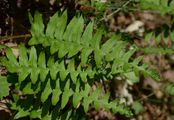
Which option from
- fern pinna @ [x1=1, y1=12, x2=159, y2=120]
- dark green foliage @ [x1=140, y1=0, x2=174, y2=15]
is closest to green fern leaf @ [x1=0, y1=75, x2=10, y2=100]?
fern pinna @ [x1=1, y1=12, x2=159, y2=120]

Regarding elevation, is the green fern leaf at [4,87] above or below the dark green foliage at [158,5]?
below

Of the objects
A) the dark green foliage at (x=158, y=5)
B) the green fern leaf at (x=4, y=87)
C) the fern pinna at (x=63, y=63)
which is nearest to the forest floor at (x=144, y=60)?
the green fern leaf at (x=4, y=87)

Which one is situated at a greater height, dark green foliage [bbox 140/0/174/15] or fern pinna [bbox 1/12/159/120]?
dark green foliage [bbox 140/0/174/15]

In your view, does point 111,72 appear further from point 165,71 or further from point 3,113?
point 165,71

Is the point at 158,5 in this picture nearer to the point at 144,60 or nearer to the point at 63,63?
the point at 63,63

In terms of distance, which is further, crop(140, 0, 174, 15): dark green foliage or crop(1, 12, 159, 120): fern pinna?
crop(140, 0, 174, 15): dark green foliage

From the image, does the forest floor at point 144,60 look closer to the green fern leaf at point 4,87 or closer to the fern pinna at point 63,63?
the green fern leaf at point 4,87

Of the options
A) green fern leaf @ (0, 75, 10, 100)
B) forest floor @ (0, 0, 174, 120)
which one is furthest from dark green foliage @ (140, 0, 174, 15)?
green fern leaf @ (0, 75, 10, 100)

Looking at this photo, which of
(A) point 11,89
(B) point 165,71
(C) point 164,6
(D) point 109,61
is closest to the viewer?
(D) point 109,61

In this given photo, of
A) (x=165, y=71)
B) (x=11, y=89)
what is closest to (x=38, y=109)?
(x=11, y=89)

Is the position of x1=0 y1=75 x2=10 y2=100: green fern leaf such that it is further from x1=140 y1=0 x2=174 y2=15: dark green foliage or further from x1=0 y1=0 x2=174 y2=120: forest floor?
x1=140 y1=0 x2=174 y2=15: dark green foliage

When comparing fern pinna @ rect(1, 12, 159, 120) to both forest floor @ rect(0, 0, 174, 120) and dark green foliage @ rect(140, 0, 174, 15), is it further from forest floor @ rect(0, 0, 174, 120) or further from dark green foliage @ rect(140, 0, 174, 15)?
dark green foliage @ rect(140, 0, 174, 15)
